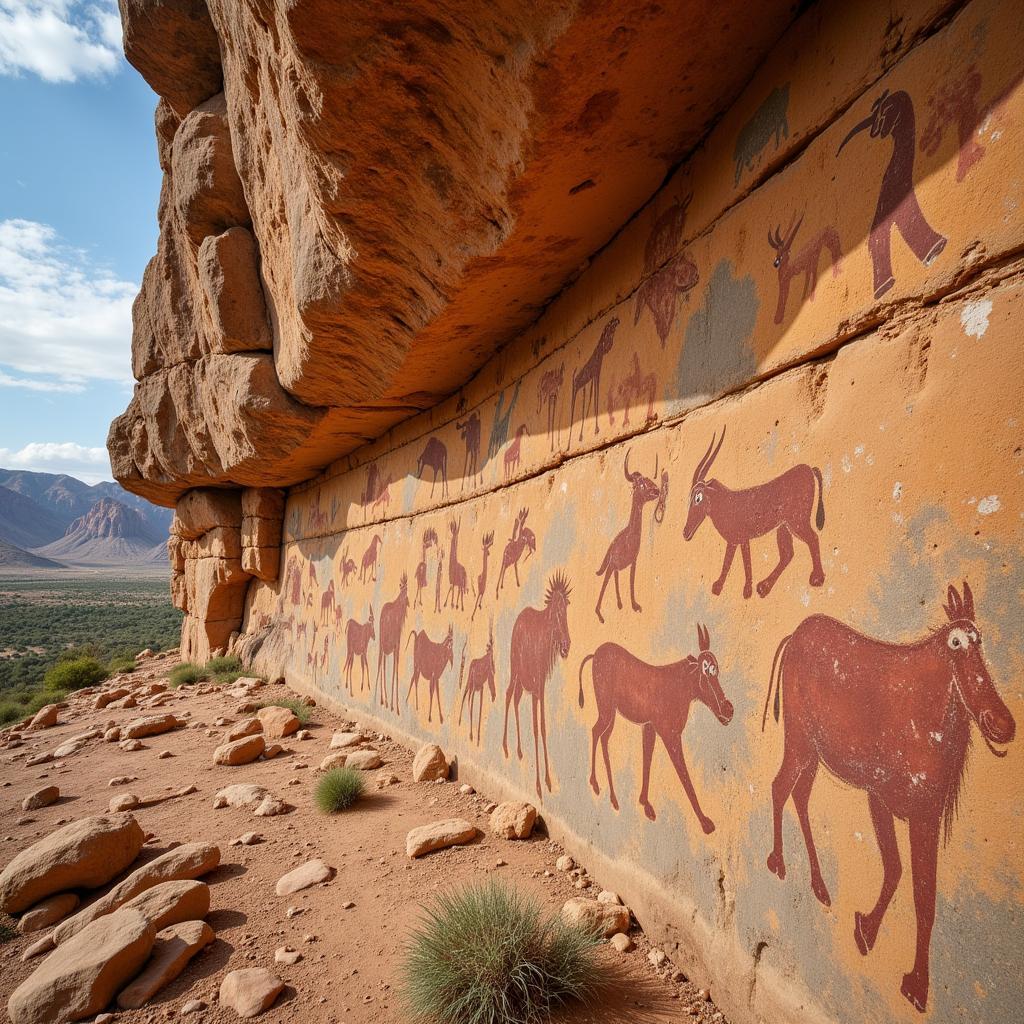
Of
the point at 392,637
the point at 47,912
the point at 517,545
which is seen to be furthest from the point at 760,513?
the point at 392,637

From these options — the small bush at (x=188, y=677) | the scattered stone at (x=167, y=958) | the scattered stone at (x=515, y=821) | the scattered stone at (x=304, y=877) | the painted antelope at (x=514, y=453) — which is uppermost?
the painted antelope at (x=514, y=453)

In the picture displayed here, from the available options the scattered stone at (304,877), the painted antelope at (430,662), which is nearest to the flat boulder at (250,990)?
the scattered stone at (304,877)

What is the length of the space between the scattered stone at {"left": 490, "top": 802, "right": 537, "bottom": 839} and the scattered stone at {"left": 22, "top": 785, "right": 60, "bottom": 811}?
380cm

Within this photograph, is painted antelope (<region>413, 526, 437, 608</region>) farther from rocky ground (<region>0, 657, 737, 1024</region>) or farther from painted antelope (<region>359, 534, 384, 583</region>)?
rocky ground (<region>0, 657, 737, 1024</region>)

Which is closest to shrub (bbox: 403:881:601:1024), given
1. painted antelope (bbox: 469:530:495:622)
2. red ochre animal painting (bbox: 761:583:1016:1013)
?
red ochre animal painting (bbox: 761:583:1016:1013)

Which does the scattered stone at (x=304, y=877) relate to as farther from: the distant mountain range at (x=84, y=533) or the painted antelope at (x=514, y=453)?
the distant mountain range at (x=84, y=533)

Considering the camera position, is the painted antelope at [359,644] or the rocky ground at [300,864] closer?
the rocky ground at [300,864]

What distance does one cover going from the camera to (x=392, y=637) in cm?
583

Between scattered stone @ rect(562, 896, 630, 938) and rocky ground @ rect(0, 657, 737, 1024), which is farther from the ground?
scattered stone @ rect(562, 896, 630, 938)

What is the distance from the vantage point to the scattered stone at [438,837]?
329cm

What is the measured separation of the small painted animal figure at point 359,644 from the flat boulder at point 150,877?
2971 mm

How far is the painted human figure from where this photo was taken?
1.62 m

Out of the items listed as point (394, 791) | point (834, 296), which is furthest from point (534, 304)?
point (394, 791)

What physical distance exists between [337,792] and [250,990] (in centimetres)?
178
